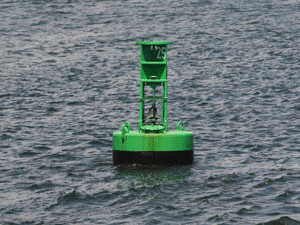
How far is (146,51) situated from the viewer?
23969mm

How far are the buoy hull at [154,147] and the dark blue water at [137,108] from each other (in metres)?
0.32

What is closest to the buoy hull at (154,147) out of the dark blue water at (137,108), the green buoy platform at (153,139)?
the green buoy platform at (153,139)

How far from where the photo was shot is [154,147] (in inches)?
933

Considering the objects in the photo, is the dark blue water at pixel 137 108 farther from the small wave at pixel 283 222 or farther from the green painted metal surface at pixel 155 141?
the green painted metal surface at pixel 155 141

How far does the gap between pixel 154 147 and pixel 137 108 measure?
466 inches

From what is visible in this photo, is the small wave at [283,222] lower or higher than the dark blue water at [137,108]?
lower

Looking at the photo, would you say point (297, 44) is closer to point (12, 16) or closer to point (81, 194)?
point (12, 16)

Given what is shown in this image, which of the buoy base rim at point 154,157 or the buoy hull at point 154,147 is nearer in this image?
the buoy hull at point 154,147

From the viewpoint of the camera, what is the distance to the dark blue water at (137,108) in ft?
69.3

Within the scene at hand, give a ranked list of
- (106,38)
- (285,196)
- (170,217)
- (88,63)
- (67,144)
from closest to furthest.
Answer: (170,217) → (285,196) → (67,144) → (88,63) → (106,38)

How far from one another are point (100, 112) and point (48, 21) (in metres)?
27.5

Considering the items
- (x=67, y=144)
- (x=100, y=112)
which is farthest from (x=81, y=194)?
(x=100, y=112)

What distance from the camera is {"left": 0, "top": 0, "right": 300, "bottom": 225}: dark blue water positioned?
2111 centimetres

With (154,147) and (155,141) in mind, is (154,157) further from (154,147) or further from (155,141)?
(155,141)
